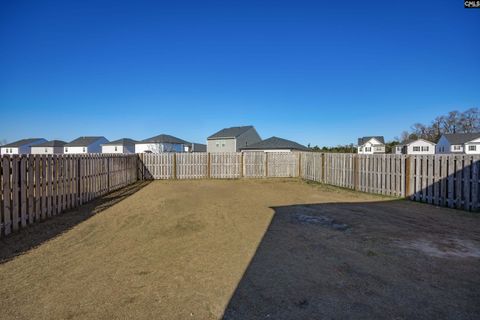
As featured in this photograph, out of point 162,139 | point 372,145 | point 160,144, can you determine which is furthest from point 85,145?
point 372,145

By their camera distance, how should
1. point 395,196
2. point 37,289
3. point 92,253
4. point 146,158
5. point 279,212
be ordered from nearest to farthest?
point 37,289 → point 92,253 → point 279,212 → point 395,196 → point 146,158

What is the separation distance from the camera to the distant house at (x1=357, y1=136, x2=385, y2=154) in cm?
5772

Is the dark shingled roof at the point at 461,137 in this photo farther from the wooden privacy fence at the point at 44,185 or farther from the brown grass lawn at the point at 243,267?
the wooden privacy fence at the point at 44,185

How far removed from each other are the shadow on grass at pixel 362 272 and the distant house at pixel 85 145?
55.5 metres

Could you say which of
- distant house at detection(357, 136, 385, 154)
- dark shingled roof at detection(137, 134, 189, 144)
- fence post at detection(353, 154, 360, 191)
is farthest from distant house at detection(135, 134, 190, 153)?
distant house at detection(357, 136, 385, 154)

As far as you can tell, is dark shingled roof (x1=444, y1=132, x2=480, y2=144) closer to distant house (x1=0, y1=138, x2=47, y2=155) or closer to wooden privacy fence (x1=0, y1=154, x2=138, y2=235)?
wooden privacy fence (x1=0, y1=154, x2=138, y2=235)

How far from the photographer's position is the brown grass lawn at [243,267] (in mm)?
2818

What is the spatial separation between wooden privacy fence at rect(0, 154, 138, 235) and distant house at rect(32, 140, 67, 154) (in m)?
Result: 55.9

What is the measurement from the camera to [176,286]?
10.8 feet

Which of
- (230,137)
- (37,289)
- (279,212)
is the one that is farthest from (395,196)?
(230,137)

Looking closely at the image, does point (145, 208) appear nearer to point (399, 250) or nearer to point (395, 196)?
point (399, 250)

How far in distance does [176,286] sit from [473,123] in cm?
7235

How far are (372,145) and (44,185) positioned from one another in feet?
205

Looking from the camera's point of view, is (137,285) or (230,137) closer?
(137,285)
